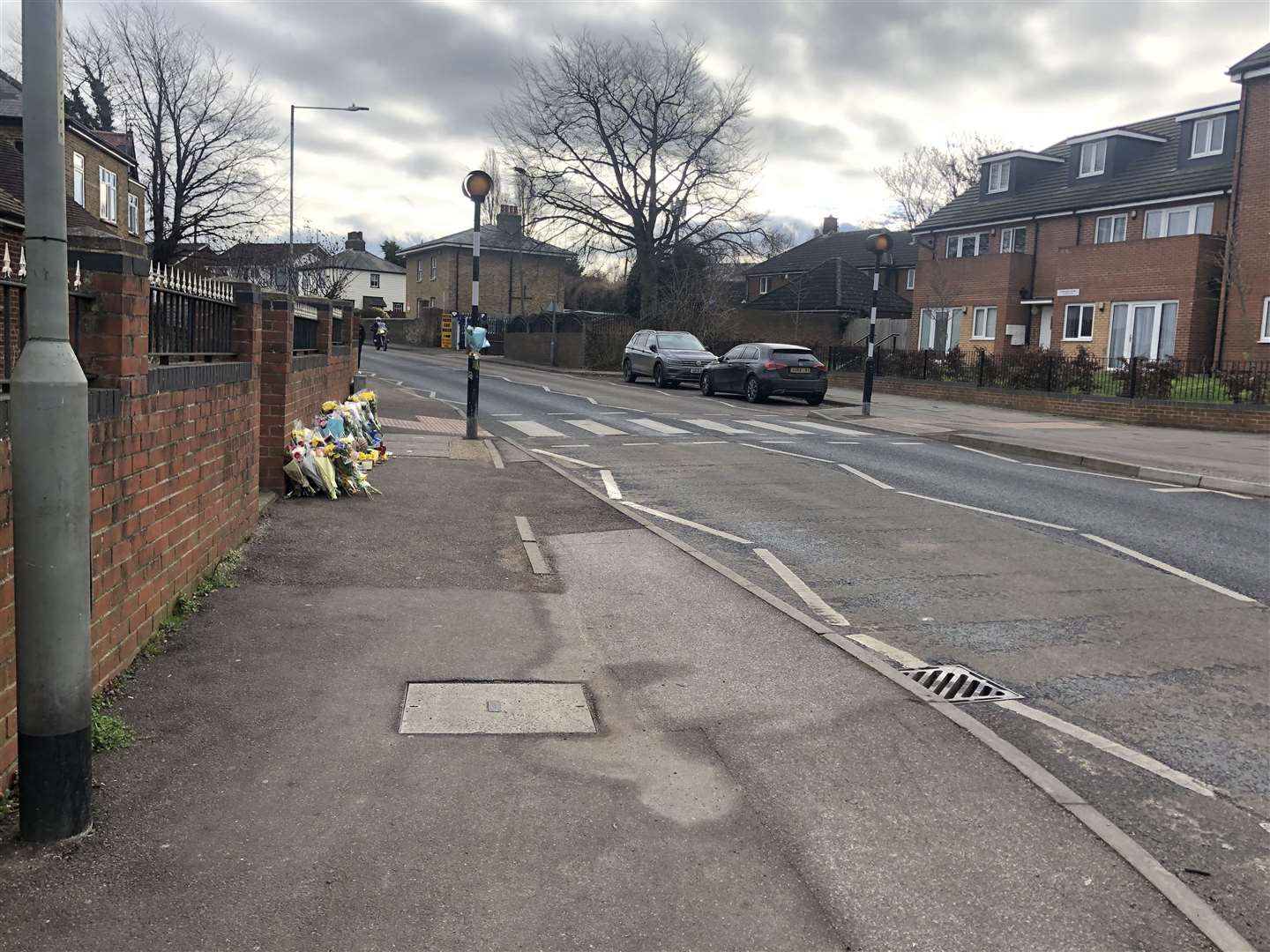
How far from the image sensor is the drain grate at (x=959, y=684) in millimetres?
5484

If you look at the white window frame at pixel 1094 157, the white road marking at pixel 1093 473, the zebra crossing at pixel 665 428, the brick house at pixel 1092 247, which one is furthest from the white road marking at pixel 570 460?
the white window frame at pixel 1094 157

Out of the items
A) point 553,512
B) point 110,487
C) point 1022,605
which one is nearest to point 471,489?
point 553,512

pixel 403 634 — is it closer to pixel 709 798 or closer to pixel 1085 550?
pixel 709 798

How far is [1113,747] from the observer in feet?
15.9

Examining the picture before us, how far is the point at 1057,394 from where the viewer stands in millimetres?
25172

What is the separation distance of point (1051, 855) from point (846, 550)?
17.8 ft

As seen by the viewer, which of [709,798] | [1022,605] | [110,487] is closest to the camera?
[709,798]

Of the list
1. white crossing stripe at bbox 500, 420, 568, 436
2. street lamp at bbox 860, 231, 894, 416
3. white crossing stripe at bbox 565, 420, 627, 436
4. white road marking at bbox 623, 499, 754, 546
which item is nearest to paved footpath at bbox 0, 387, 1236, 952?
white road marking at bbox 623, 499, 754, 546

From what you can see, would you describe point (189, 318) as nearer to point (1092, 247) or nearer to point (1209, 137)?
point (1092, 247)

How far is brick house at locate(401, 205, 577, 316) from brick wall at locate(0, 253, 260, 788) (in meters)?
64.7

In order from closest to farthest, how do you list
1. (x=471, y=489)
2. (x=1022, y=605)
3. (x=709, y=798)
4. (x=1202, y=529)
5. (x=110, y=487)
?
(x=709, y=798) < (x=110, y=487) < (x=1022, y=605) < (x=1202, y=529) < (x=471, y=489)

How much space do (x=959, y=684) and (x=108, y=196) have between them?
40.1m

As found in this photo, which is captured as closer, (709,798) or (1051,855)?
(1051,855)

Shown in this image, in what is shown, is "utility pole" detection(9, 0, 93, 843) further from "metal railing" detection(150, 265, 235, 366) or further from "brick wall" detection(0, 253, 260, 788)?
"metal railing" detection(150, 265, 235, 366)
